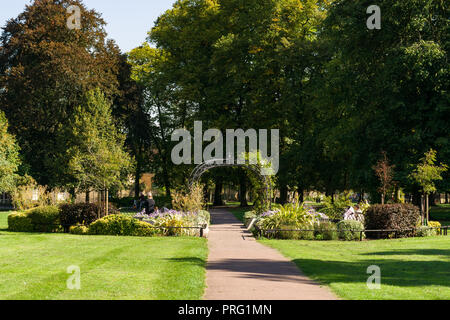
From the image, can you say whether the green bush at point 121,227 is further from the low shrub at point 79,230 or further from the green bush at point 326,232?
the green bush at point 326,232

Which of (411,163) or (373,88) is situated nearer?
(411,163)

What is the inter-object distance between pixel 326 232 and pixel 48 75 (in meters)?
28.5

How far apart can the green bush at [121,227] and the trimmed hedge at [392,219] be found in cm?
915

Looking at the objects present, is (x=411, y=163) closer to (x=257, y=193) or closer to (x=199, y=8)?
(x=257, y=193)

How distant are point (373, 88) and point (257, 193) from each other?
867 centimetres

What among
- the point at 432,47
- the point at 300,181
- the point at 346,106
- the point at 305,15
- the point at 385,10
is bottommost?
the point at 300,181

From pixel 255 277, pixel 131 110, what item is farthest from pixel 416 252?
pixel 131 110

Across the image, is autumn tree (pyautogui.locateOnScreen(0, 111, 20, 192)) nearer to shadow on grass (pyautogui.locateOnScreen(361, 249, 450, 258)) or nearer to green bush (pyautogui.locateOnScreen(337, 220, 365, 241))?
green bush (pyautogui.locateOnScreen(337, 220, 365, 241))

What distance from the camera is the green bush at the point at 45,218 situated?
75.2 feet

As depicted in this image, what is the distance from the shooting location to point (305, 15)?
38250 millimetres
